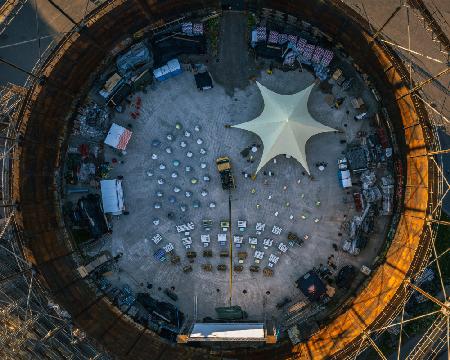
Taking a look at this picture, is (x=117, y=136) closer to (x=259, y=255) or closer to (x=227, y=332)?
(x=259, y=255)

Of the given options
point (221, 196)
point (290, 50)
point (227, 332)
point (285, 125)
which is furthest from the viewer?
point (221, 196)

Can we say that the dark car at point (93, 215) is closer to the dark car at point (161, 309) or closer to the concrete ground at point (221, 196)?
the concrete ground at point (221, 196)

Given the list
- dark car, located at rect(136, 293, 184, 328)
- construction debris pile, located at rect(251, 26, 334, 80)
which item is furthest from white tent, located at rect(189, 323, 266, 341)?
construction debris pile, located at rect(251, 26, 334, 80)

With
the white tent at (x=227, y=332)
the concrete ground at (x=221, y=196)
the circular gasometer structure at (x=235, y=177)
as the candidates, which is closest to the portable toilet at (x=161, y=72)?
the circular gasometer structure at (x=235, y=177)

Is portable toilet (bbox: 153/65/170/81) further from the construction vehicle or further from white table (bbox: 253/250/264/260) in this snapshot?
white table (bbox: 253/250/264/260)

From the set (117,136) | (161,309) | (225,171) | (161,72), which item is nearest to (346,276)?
(225,171)

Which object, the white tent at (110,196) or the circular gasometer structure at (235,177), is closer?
the circular gasometer structure at (235,177)

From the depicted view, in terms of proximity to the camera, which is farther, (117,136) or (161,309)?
(161,309)

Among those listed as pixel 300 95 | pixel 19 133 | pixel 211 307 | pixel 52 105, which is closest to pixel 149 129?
pixel 52 105
